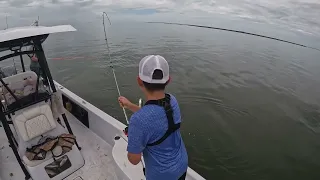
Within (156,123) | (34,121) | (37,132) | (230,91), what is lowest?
(230,91)

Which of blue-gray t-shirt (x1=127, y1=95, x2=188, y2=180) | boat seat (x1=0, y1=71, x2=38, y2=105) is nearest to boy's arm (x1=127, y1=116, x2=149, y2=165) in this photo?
blue-gray t-shirt (x1=127, y1=95, x2=188, y2=180)

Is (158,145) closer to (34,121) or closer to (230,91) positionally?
(34,121)

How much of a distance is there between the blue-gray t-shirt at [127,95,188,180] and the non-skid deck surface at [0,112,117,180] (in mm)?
2309

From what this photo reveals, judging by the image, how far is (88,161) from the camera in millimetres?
4090

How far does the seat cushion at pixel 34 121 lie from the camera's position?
3.29m

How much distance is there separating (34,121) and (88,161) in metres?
1.31

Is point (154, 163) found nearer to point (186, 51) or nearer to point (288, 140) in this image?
point (288, 140)

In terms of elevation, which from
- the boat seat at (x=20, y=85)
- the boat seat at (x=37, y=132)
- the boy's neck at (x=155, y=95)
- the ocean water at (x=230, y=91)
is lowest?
the ocean water at (x=230, y=91)

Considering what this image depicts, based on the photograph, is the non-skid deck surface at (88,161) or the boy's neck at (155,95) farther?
the non-skid deck surface at (88,161)

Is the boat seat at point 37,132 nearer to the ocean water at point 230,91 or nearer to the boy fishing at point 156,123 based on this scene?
the boy fishing at point 156,123

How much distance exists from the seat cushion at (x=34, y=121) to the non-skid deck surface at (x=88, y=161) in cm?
101

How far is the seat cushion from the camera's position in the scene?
3.29 m

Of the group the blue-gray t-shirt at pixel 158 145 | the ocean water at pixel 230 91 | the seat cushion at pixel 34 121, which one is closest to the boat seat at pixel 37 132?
the seat cushion at pixel 34 121

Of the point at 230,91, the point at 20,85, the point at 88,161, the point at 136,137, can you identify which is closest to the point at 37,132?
the point at 20,85
